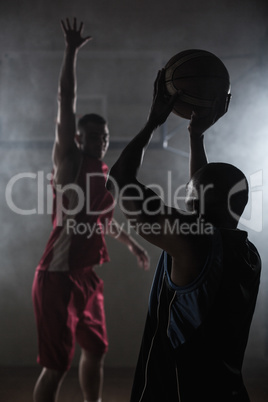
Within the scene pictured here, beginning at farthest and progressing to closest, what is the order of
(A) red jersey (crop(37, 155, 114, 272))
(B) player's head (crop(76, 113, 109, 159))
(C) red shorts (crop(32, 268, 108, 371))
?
1. (B) player's head (crop(76, 113, 109, 159))
2. (A) red jersey (crop(37, 155, 114, 272))
3. (C) red shorts (crop(32, 268, 108, 371))

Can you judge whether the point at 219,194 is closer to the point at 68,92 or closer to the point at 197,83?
the point at 197,83

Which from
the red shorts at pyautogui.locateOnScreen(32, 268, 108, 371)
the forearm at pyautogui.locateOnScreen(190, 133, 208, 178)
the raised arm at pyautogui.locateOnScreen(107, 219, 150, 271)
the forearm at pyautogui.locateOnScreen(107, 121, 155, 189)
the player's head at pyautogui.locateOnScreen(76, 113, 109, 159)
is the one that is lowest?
the red shorts at pyautogui.locateOnScreen(32, 268, 108, 371)

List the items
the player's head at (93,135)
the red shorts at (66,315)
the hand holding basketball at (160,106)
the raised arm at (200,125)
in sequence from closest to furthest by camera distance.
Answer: the hand holding basketball at (160,106)
the raised arm at (200,125)
the red shorts at (66,315)
the player's head at (93,135)

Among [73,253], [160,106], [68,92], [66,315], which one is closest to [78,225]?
[73,253]

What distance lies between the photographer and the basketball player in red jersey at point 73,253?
167 cm

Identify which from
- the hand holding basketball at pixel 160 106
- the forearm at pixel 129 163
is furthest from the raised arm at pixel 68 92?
the forearm at pixel 129 163

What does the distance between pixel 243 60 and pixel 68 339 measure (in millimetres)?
2305

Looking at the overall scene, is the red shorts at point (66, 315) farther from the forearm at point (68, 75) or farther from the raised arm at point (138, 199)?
the raised arm at point (138, 199)

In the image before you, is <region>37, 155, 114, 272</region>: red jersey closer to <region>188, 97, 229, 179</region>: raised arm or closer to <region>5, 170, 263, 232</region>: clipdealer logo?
<region>5, 170, 263, 232</region>: clipdealer logo

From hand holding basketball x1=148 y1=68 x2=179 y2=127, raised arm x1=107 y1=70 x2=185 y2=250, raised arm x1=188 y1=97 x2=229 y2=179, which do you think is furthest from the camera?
raised arm x1=188 y1=97 x2=229 y2=179

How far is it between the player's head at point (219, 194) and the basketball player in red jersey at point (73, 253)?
105cm

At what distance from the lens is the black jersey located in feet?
2.39

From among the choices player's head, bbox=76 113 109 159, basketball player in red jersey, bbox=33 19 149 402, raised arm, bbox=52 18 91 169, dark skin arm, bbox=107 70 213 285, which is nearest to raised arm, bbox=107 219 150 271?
basketball player in red jersey, bbox=33 19 149 402

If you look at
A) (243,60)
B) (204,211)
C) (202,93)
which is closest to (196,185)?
(204,211)
